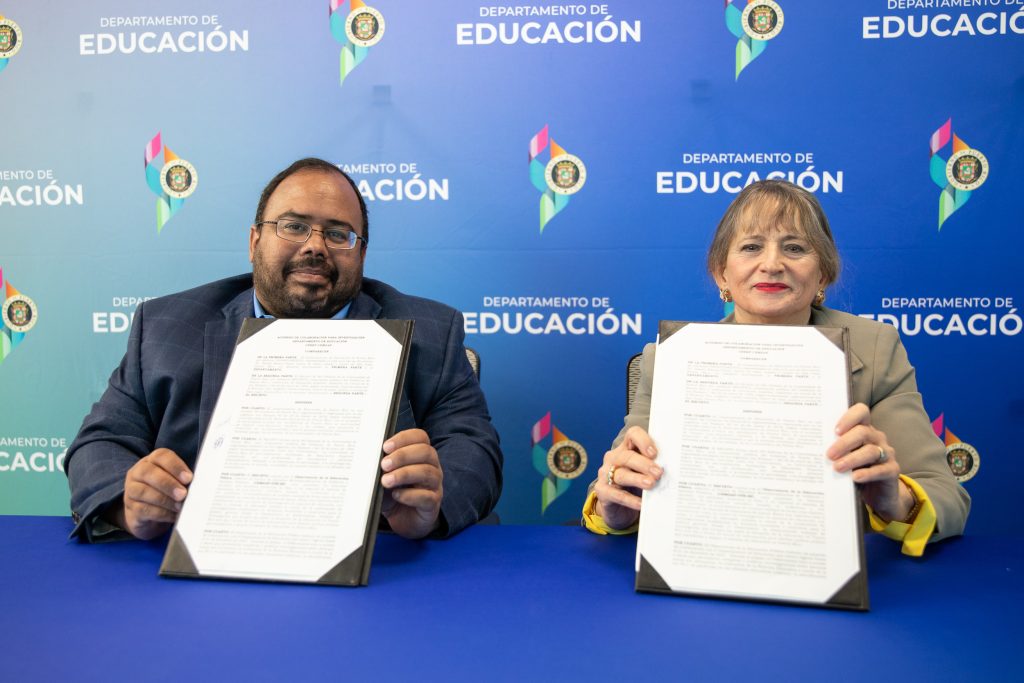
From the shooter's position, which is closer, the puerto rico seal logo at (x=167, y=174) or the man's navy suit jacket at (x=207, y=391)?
the man's navy suit jacket at (x=207, y=391)

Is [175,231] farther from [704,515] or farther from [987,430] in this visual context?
[987,430]

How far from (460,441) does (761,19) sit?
233 centimetres

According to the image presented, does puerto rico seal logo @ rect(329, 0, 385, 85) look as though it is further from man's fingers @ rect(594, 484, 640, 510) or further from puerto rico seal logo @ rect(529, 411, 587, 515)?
man's fingers @ rect(594, 484, 640, 510)

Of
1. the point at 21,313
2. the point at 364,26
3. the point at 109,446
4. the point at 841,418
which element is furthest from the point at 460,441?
the point at 21,313

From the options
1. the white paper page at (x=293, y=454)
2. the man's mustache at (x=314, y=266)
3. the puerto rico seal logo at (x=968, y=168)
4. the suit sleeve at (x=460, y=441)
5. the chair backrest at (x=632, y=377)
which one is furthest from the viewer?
the puerto rico seal logo at (x=968, y=168)

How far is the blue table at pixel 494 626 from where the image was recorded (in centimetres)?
102

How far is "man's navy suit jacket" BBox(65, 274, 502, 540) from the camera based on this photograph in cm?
192

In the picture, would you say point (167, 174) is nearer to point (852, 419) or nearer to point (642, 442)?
point (642, 442)

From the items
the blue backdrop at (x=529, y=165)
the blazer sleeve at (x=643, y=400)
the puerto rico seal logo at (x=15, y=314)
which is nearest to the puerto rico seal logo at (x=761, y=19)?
the blue backdrop at (x=529, y=165)

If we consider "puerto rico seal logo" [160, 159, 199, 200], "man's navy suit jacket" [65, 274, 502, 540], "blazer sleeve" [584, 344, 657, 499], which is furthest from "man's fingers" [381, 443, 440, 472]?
"puerto rico seal logo" [160, 159, 199, 200]

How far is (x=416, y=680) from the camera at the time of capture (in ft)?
3.24

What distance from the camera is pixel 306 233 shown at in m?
2.27

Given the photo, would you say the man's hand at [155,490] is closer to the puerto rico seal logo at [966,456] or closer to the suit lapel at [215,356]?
the suit lapel at [215,356]

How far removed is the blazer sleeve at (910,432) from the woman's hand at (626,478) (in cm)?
59
